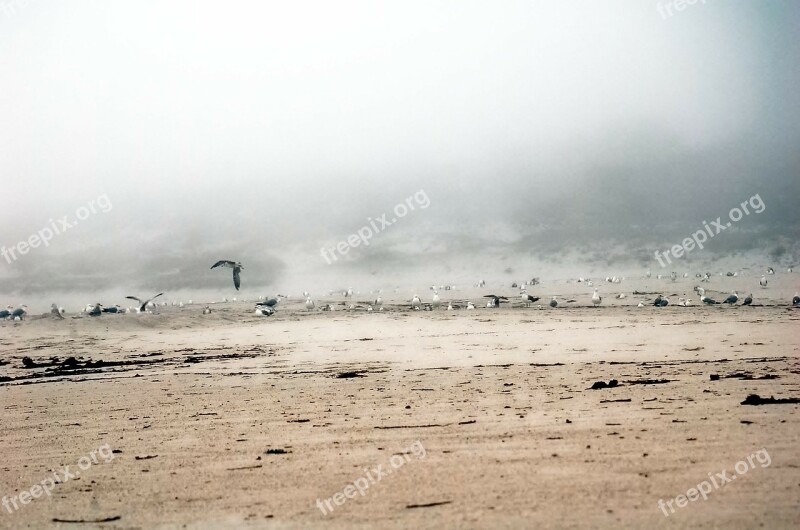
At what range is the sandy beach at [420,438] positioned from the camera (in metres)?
4.73

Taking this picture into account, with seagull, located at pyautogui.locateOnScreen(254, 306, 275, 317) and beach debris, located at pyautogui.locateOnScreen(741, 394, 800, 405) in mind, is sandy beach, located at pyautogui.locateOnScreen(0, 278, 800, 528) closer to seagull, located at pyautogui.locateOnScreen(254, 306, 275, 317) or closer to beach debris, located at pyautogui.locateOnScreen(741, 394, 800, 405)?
beach debris, located at pyautogui.locateOnScreen(741, 394, 800, 405)

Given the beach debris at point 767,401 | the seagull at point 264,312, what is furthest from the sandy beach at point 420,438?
the seagull at point 264,312

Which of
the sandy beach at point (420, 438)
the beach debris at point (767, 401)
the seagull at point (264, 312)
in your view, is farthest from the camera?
the seagull at point (264, 312)

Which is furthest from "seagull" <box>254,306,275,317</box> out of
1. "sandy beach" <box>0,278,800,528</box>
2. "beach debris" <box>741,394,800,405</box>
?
"beach debris" <box>741,394,800,405</box>

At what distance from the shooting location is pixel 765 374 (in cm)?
935

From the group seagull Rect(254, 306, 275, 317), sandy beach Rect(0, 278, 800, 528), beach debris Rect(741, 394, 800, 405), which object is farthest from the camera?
seagull Rect(254, 306, 275, 317)

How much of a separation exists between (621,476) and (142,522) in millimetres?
3822

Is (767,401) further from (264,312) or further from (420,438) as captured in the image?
(264,312)

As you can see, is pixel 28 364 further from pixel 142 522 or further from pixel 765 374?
pixel 765 374

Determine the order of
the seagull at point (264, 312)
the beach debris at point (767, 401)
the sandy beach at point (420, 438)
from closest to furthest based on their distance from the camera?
the sandy beach at point (420, 438) → the beach debris at point (767, 401) → the seagull at point (264, 312)

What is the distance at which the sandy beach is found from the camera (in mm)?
4727

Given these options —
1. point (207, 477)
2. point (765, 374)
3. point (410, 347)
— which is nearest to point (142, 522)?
point (207, 477)

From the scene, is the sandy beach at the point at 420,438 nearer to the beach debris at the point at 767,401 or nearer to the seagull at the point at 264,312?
the beach debris at the point at 767,401

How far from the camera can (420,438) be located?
6652 mm
